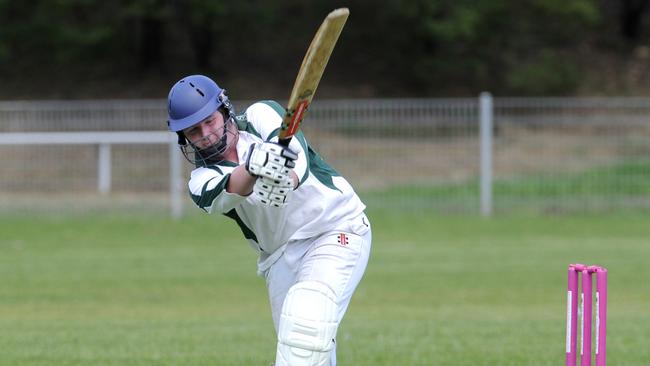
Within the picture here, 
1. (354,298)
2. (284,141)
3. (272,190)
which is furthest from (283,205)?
(354,298)

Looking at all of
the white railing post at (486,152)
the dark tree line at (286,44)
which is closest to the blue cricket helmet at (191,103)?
the white railing post at (486,152)

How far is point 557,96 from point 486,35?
2715 mm

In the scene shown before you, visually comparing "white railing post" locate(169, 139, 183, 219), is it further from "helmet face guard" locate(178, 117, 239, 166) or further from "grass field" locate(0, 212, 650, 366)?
"helmet face guard" locate(178, 117, 239, 166)

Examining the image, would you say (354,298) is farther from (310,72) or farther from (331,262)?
(310,72)

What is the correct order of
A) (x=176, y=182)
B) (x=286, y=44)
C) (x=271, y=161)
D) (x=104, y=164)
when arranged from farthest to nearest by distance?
1. (x=286, y=44)
2. (x=104, y=164)
3. (x=176, y=182)
4. (x=271, y=161)

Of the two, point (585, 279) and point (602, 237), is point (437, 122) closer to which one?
point (602, 237)

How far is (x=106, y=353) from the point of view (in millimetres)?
8984

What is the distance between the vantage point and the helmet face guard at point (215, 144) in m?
6.01

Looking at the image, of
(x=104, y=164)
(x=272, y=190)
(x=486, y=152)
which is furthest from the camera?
(x=104, y=164)

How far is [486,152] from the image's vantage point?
805 inches

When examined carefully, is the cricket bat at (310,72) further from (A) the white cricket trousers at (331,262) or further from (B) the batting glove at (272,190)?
(A) the white cricket trousers at (331,262)

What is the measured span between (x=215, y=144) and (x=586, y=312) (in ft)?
6.40

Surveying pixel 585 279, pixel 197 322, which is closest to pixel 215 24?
pixel 197 322

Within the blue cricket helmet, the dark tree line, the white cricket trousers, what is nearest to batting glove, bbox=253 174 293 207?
the blue cricket helmet
